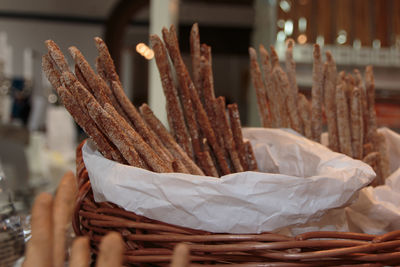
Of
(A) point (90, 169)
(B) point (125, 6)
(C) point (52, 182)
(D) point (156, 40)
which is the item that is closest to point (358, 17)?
(B) point (125, 6)

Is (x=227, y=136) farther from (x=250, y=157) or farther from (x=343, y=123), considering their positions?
(x=343, y=123)

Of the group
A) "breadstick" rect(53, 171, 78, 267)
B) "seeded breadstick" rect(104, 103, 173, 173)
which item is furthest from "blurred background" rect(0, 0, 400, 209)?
"breadstick" rect(53, 171, 78, 267)

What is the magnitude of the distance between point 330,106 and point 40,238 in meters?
0.59

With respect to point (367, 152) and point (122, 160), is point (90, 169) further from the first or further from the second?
point (367, 152)

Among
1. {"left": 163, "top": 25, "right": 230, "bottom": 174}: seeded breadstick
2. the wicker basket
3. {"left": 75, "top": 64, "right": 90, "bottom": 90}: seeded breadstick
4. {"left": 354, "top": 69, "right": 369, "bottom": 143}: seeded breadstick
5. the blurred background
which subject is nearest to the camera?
the wicker basket

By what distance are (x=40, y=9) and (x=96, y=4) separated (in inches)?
41.9

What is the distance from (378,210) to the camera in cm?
62

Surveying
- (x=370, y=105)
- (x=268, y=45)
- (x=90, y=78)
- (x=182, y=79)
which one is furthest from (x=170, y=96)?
(x=268, y=45)

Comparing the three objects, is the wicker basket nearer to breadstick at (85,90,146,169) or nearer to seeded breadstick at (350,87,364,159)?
breadstick at (85,90,146,169)

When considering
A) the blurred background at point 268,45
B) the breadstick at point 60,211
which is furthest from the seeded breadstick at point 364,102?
the blurred background at point 268,45

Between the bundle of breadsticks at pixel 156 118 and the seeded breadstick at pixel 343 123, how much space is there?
0.53 feet

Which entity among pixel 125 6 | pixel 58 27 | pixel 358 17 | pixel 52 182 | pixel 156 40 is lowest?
pixel 52 182

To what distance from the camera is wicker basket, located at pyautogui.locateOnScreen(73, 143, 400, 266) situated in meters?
0.45

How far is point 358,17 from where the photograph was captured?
255 cm
